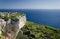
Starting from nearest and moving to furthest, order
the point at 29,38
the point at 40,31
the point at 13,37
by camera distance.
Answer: the point at 13,37, the point at 29,38, the point at 40,31

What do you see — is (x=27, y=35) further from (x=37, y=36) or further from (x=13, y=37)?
(x=13, y=37)

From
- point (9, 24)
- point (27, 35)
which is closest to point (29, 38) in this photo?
point (27, 35)

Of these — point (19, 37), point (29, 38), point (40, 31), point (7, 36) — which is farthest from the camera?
point (40, 31)

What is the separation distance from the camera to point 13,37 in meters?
35.6

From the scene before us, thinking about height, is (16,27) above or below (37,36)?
above

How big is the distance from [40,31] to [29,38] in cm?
780

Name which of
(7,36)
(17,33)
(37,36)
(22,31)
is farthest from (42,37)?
(7,36)

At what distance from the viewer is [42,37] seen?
4306 cm

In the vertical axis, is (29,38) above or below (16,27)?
below

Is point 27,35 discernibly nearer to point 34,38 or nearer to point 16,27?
point 34,38

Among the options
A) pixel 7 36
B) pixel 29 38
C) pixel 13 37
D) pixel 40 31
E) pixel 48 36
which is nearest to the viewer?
pixel 7 36

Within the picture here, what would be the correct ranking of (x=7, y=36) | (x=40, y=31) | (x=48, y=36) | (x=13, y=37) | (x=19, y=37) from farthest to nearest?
(x=40, y=31) → (x=48, y=36) → (x=19, y=37) → (x=13, y=37) → (x=7, y=36)

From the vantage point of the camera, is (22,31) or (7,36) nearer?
(7,36)

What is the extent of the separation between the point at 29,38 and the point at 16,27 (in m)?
4.82
